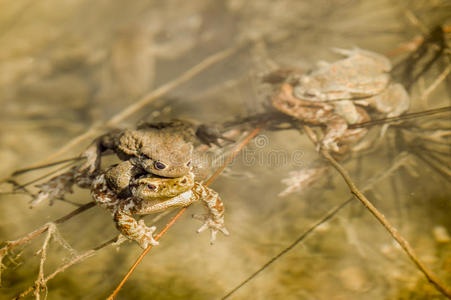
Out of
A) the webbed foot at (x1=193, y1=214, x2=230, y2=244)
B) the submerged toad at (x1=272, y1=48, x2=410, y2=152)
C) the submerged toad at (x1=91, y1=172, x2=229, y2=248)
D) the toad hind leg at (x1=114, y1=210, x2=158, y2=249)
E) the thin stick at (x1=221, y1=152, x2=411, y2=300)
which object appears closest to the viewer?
the submerged toad at (x1=91, y1=172, x2=229, y2=248)

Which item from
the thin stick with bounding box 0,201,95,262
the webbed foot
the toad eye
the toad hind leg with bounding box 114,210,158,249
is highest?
the toad eye

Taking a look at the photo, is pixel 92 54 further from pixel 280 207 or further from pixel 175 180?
pixel 280 207

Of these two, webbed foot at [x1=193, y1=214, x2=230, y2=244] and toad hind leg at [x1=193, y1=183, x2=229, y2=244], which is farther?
webbed foot at [x1=193, y1=214, x2=230, y2=244]

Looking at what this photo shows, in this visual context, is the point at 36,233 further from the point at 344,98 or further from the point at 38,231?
the point at 344,98

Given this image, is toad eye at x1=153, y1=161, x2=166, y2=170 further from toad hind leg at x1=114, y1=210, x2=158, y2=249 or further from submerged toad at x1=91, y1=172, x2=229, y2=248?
toad hind leg at x1=114, y1=210, x2=158, y2=249

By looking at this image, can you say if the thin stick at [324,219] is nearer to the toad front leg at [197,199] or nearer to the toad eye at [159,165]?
the toad front leg at [197,199]

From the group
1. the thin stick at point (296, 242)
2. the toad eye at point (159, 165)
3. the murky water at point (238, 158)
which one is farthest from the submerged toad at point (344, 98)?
the toad eye at point (159, 165)

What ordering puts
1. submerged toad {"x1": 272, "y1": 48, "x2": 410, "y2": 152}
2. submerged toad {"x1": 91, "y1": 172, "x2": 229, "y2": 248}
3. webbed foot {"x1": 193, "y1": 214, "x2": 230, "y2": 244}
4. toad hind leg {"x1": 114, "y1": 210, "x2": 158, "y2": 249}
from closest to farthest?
submerged toad {"x1": 91, "y1": 172, "x2": 229, "y2": 248}
toad hind leg {"x1": 114, "y1": 210, "x2": 158, "y2": 249}
webbed foot {"x1": 193, "y1": 214, "x2": 230, "y2": 244}
submerged toad {"x1": 272, "y1": 48, "x2": 410, "y2": 152}

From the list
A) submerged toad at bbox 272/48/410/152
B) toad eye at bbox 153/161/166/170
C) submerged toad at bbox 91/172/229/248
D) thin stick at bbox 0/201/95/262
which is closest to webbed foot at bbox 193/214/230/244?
submerged toad at bbox 91/172/229/248
